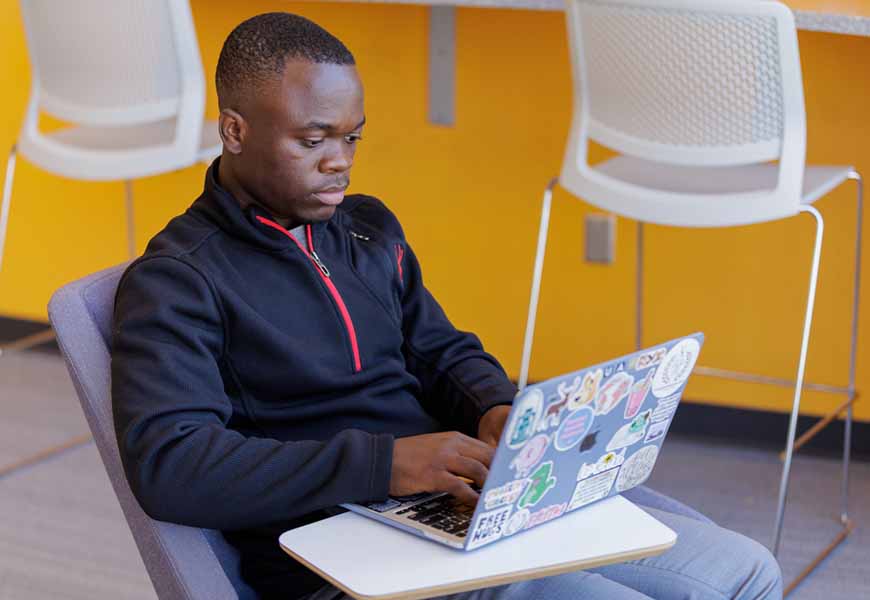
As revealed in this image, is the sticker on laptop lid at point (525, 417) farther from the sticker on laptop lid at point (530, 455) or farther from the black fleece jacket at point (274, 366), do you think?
the black fleece jacket at point (274, 366)

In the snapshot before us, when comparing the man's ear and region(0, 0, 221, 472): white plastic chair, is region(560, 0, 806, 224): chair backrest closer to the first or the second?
region(0, 0, 221, 472): white plastic chair

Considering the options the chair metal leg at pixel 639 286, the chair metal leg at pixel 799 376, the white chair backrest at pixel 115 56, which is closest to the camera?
the chair metal leg at pixel 799 376

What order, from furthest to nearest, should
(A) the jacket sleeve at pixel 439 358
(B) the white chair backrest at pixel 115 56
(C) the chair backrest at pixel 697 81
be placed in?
(B) the white chair backrest at pixel 115 56 → (C) the chair backrest at pixel 697 81 → (A) the jacket sleeve at pixel 439 358

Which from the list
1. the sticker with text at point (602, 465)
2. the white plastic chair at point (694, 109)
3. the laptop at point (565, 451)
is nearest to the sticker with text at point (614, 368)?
the laptop at point (565, 451)

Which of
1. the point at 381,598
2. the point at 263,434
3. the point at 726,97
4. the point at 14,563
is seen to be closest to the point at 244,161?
the point at 263,434

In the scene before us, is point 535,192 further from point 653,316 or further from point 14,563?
point 14,563

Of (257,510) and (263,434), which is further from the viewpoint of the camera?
(263,434)

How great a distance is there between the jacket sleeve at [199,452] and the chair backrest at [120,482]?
0.14ft

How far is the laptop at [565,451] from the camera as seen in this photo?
1159 mm

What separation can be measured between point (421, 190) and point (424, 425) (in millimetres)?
1616

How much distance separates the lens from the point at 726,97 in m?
2.15

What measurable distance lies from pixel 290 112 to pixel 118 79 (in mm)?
Result: 1298

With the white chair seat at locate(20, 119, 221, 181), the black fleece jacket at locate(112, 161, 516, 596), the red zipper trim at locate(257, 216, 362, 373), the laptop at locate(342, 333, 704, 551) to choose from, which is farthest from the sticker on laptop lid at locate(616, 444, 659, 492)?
the white chair seat at locate(20, 119, 221, 181)

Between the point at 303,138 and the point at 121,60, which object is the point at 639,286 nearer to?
the point at 121,60
